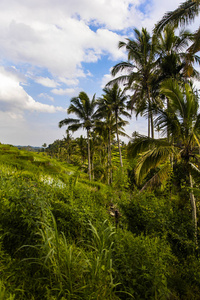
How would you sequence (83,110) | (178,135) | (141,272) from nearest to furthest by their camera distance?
(141,272)
(178,135)
(83,110)

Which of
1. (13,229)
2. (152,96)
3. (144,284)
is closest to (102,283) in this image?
(144,284)

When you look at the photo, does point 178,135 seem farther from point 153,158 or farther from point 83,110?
point 83,110

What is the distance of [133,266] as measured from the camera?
278 centimetres

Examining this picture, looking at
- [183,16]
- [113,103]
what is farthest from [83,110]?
[183,16]

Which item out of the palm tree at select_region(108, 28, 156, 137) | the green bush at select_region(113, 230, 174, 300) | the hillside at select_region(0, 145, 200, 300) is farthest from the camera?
the palm tree at select_region(108, 28, 156, 137)

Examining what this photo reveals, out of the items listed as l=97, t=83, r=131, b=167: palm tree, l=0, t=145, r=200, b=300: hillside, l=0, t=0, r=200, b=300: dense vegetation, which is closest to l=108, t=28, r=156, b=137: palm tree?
l=0, t=0, r=200, b=300: dense vegetation

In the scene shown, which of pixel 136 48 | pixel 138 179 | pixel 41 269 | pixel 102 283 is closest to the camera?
pixel 102 283

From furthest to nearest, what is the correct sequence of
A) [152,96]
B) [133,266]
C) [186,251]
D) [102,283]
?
[152,96] < [186,251] < [133,266] < [102,283]

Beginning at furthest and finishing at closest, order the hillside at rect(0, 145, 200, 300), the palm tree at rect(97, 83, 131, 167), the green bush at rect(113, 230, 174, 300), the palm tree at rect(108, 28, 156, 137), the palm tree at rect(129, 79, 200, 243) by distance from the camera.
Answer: the palm tree at rect(97, 83, 131, 167) < the palm tree at rect(108, 28, 156, 137) < the palm tree at rect(129, 79, 200, 243) < the green bush at rect(113, 230, 174, 300) < the hillside at rect(0, 145, 200, 300)

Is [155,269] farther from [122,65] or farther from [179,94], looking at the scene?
[122,65]

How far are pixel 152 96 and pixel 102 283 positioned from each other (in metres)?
Answer: 13.5

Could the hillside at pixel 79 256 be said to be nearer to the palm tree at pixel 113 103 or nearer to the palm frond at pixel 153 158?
the palm frond at pixel 153 158

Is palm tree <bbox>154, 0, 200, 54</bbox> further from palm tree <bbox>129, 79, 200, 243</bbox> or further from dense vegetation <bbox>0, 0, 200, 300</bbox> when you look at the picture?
palm tree <bbox>129, 79, 200, 243</bbox>

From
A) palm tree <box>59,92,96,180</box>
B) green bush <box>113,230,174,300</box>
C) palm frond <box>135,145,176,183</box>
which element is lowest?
green bush <box>113,230,174,300</box>
